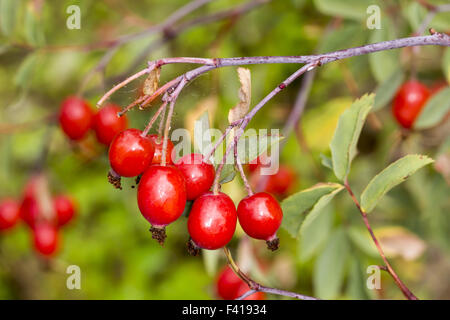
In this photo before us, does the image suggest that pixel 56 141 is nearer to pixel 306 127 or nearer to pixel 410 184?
pixel 306 127

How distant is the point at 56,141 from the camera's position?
109 inches

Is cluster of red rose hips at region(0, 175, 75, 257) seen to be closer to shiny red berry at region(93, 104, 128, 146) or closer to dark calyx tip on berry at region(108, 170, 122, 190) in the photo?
shiny red berry at region(93, 104, 128, 146)

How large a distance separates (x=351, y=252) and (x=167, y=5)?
191 centimetres

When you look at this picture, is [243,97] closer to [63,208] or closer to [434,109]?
[434,109]

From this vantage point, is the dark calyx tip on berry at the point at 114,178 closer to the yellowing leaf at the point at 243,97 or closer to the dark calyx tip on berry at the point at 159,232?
the dark calyx tip on berry at the point at 159,232

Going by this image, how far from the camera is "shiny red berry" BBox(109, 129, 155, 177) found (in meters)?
0.88

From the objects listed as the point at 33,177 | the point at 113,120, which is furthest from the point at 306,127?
the point at 33,177

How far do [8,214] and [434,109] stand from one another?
1.83m

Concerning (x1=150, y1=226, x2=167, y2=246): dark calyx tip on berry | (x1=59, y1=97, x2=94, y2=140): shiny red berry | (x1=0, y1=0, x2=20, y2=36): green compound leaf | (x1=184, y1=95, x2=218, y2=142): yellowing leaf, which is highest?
(x1=0, y1=0, x2=20, y2=36): green compound leaf

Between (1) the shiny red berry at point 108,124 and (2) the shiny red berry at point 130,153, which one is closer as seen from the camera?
(2) the shiny red berry at point 130,153

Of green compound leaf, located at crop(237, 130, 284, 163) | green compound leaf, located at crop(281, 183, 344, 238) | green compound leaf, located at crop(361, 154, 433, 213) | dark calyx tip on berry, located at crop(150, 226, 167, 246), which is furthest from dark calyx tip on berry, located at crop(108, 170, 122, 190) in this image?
green compound leaf, located at crop(361, 154, 433, 213)

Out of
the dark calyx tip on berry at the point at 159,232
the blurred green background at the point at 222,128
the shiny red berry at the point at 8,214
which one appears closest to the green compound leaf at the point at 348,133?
the blurred green background at the point at 222,128

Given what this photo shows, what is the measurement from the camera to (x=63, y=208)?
216 centimetres

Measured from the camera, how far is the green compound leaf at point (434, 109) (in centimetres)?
138
